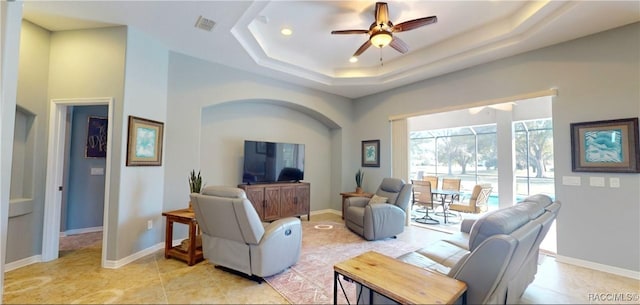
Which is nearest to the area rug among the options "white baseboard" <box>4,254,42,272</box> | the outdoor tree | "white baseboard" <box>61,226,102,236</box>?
"white baseboard" <box>4,254,42,272</box>

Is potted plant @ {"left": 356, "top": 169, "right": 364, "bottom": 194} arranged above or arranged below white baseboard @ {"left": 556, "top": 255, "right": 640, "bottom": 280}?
above

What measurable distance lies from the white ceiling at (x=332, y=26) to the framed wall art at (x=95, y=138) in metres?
1.80

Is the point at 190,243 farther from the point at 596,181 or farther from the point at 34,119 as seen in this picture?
the point at 596,181

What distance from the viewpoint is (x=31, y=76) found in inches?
120

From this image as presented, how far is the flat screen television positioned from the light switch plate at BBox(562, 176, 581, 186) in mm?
4229

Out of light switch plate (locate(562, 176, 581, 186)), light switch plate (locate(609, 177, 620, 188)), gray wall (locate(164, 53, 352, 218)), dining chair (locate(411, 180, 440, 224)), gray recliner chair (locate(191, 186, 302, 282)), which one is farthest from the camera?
dining chair (locate(411, 180, 440, 224))

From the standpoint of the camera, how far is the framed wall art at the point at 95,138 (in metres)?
4.47

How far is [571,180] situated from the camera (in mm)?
3361

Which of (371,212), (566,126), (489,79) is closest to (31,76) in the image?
(371,212)

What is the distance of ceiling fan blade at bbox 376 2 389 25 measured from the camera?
2.95 m

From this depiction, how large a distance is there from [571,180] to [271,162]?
4.62 m

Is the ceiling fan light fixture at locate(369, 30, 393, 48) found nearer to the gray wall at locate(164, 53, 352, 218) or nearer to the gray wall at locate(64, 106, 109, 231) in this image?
the gray wall at locate(164, 53, 352, 218)

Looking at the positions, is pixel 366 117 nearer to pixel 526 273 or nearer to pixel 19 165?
pixel 526 273

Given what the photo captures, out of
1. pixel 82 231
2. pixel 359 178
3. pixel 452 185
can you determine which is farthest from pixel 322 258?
pixel 452 185
